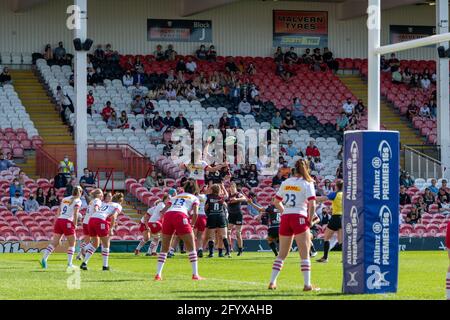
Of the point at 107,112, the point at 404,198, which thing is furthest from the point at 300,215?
the point at 107,112

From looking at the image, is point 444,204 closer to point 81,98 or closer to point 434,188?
point 434,188

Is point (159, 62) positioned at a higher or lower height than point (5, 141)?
higher

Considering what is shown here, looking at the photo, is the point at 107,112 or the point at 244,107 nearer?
the point at 107,112

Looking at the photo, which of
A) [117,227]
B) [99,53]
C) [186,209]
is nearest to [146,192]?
[117,227]

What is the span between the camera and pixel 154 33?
49594 millimetres

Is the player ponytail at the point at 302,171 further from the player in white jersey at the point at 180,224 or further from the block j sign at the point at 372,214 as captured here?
the player in white jersey at the point at 180,224

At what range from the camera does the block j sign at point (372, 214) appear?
17.4 metres

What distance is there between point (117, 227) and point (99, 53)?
12553 mm

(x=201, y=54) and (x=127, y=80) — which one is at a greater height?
(x=201, y=54)

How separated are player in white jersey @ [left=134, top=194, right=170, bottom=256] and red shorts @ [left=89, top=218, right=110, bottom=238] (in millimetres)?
4129

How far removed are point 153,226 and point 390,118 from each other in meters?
21.1

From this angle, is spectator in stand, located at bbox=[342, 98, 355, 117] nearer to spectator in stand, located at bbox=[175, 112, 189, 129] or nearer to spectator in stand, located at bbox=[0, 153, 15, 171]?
spectator in stand, located at bbox=[175, 112, 189, 129]

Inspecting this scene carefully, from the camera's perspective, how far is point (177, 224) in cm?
2048
